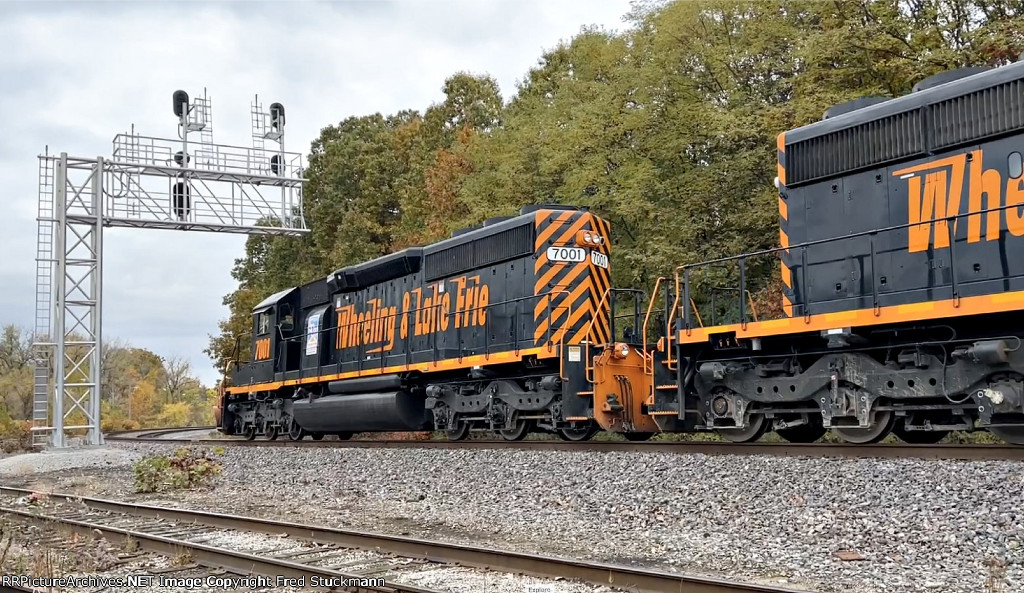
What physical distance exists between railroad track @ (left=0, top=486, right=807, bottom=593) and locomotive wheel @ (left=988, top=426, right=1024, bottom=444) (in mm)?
4693

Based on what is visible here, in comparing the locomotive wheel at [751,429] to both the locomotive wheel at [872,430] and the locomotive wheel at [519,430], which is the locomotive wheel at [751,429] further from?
the locomotive wheel at [519,430]

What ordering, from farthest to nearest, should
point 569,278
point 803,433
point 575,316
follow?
point 569,278
point 575,316
point 803,433

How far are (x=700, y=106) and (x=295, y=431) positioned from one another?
37.1ft

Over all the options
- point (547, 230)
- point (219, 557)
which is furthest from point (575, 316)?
point (219, 557)

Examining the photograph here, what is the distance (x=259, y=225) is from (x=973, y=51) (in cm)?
1676

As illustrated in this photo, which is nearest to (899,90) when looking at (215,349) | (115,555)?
(115,555)

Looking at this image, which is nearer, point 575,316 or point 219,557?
point 219,557

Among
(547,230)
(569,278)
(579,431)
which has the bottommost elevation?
(579,431)

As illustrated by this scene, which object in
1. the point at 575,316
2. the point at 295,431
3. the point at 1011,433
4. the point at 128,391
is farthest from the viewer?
the point at 128,391

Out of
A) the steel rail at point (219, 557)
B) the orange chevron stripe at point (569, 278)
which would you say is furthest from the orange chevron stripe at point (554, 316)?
the steel rail at point (219, 557)

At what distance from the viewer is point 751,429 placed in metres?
10.5

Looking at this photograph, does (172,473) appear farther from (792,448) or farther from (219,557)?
(792,448)

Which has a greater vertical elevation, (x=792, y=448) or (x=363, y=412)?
(x=363, y=412)

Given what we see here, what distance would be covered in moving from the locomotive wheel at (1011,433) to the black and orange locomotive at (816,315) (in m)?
0.03
